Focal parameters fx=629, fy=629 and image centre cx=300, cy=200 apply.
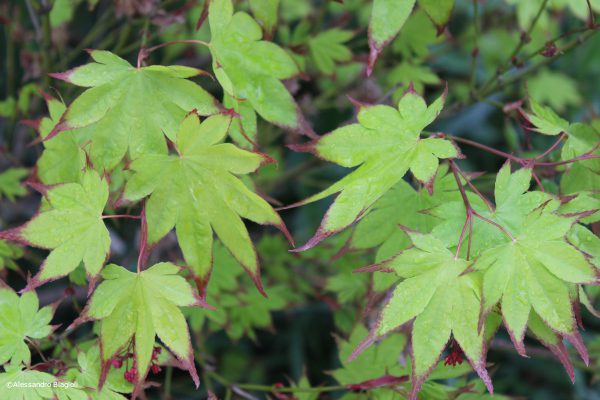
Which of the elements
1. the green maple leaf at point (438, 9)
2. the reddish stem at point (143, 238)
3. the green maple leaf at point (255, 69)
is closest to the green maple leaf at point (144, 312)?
the reddish stem at point (143, 238)

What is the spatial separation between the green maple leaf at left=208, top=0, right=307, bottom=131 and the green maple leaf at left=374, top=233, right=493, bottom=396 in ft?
0.99

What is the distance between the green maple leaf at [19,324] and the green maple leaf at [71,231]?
0.09m

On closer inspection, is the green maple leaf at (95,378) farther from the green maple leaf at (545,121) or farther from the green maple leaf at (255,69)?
the green maple leaf at (545,121)

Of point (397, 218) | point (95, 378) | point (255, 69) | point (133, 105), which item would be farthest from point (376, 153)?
point (95, 378)

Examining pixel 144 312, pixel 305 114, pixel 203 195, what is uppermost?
pixel 203 195

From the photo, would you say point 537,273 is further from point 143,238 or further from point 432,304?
point 143,238

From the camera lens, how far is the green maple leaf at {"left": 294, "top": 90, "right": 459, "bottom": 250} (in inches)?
33.4

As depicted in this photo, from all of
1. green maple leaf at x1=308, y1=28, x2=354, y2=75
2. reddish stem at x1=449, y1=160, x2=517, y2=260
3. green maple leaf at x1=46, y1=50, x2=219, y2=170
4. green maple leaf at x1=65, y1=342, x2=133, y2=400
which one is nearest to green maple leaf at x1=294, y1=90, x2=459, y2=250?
reddish stem at x1=449, y1=160, x2=517, y2=260

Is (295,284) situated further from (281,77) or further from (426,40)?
(281,77)

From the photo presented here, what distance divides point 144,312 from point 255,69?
416mm

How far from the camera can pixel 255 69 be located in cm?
100

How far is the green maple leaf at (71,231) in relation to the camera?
2.76ft

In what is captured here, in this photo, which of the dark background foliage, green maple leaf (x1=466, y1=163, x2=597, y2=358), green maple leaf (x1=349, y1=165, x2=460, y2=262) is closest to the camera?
green maple leaf (x1=466, y1=163, x2=597, y2=358)

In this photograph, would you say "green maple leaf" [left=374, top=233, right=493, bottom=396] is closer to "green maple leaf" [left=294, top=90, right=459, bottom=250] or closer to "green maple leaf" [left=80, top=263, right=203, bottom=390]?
"green maple leaf" [left=294, top=90, right=459, bottom=250]
